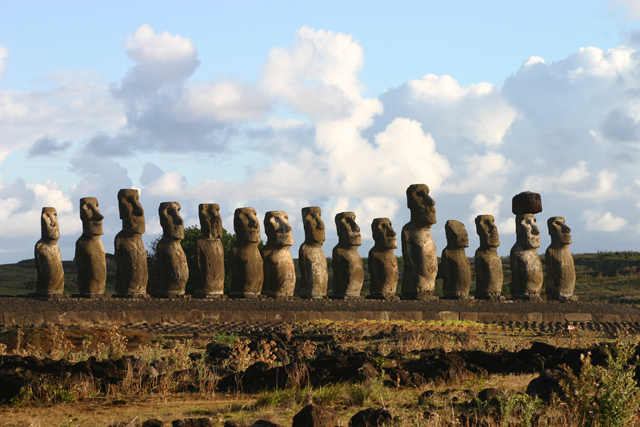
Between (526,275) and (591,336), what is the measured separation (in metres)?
7.92

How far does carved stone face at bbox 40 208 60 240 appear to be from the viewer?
727 inches

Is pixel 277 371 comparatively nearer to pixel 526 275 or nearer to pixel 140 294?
pixel 140 294

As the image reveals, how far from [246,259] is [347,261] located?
9.26 ft

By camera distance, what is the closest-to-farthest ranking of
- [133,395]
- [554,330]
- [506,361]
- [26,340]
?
[133,395]
[506,361]
[26,340]
[554,330]

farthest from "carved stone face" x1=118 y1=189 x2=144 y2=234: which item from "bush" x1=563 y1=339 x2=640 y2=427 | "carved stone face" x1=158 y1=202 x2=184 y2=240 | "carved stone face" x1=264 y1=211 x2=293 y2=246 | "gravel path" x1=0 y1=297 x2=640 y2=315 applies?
"bush" x1=563 y1=339 x2=640 y2=427

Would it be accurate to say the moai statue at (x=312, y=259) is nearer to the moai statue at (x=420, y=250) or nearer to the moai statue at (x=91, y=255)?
the moai statue at (x=420, y=250)

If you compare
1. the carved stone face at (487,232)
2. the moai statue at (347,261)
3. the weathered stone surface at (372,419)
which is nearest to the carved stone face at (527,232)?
the carved stone face at (487,232)

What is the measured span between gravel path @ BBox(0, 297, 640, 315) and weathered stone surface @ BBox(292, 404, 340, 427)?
11.5 meters

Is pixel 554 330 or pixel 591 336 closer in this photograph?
pixel 591 336

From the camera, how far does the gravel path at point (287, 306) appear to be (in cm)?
1650

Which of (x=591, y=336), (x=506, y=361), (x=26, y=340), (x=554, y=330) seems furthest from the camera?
(x=554, y=330)

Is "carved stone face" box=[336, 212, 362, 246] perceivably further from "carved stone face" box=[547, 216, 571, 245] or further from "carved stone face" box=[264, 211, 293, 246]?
"carved stone face" box=[547, 216, 571, 245]

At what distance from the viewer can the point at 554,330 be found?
15523 mm

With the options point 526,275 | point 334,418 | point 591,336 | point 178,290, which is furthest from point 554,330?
point 334,418
